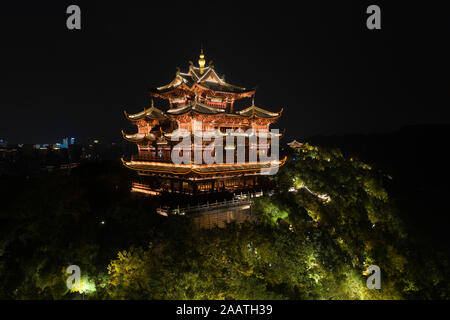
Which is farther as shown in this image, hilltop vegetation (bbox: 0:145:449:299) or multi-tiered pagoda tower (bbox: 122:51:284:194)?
multi-tiered pagoda tower (bbox: 122:51:284:194)

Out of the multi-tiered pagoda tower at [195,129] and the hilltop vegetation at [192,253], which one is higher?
the multi-tiered pagoda tower at [195,129]

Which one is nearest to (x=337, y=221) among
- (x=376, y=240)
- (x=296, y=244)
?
(x=376, y=240)

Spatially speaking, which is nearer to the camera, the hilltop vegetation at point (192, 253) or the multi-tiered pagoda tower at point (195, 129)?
the hilltop vegetation at point (192, 253)

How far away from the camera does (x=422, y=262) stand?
23.0 m

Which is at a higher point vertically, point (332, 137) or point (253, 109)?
point (253, 109)

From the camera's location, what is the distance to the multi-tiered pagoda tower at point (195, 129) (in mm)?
27562

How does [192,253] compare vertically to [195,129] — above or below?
below

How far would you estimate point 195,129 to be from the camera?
28.5 metres

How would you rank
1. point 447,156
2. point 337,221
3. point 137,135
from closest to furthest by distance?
1. point 337,221
2. point 137,135
3. point 447,156

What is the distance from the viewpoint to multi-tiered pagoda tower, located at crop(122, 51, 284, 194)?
27562 mm

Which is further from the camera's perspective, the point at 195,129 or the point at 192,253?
the point at 195,129

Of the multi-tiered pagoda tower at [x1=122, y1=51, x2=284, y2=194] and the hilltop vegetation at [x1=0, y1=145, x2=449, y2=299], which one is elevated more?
the multi-tiered pagoda tower at [x1=122, y1=51, x2=284, y2=194]

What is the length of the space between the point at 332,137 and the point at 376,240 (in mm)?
123811

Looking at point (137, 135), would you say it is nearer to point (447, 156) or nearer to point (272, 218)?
point (272, 218)
